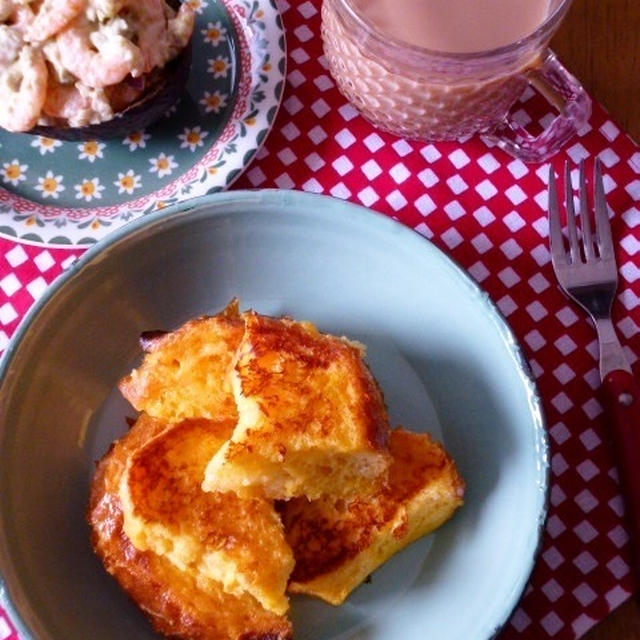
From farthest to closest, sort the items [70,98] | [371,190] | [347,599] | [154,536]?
[371,190] < [70,98] < [347,599] < [154,536]

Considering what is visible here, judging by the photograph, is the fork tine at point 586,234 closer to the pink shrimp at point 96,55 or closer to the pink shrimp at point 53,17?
the pink shrimp at point 96,55

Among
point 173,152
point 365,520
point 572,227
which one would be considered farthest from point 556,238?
point 173,152

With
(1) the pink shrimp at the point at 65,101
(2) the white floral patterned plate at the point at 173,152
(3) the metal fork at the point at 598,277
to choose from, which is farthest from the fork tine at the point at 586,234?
(1) the pink shrimp at the point at 65,101

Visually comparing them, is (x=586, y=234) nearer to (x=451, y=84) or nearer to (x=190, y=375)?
(x=451, y=84)

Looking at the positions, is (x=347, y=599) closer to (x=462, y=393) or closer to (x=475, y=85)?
(x=462, y=393)

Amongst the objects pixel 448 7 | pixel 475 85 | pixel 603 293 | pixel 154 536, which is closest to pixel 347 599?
pixel 154 536

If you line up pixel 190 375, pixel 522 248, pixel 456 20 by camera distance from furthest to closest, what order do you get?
pixel 522 248, pixel 456 20, pixel 190 375

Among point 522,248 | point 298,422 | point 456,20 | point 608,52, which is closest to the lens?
point 298,422
